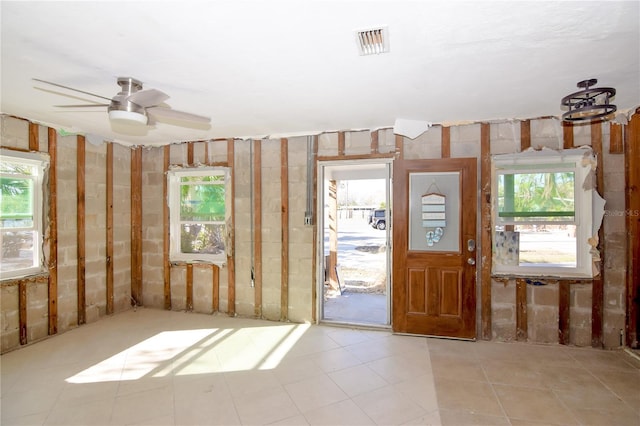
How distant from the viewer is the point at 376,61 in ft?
7.79

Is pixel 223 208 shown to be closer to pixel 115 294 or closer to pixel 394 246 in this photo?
pixel 115 294

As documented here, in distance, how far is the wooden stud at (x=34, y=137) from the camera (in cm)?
370

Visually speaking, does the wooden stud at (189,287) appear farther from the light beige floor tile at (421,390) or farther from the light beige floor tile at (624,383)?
the light beige floor tile at (624,383)

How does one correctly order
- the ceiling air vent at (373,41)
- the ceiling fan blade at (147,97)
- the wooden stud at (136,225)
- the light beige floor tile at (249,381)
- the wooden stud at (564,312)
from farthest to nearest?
the wooden stud at (136,225) < the wooden stud at (564,312) < the light beige floor tile at (249,381) < the ceiling fan blade at (147,97) < the ceiling air vent at (373,41)

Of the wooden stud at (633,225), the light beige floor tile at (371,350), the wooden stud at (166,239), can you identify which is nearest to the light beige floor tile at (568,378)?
the wooden stud at (633,225)

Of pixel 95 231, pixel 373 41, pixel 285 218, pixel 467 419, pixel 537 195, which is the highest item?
pixel 373 41

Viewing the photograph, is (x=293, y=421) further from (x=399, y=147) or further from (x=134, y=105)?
(x=399, y=147)

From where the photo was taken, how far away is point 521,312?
12.4 feet

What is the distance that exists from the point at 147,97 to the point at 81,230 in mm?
2958

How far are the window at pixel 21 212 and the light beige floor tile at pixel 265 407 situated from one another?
3084 mm

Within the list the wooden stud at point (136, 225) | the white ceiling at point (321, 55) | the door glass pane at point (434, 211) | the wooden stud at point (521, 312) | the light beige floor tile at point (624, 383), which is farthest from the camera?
the wooden stud at point (136, 225)

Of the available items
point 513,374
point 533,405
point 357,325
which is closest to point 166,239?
point 357,325

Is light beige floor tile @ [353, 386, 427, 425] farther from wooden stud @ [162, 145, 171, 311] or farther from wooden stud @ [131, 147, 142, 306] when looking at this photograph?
wooden stud @ [131, 147, 142, 306]

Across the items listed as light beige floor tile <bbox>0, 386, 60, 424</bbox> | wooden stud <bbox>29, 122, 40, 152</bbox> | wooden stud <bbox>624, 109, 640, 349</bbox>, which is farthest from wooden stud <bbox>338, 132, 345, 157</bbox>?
light beige floor tile <bbox>0, 386, 60, 424</bbox>
